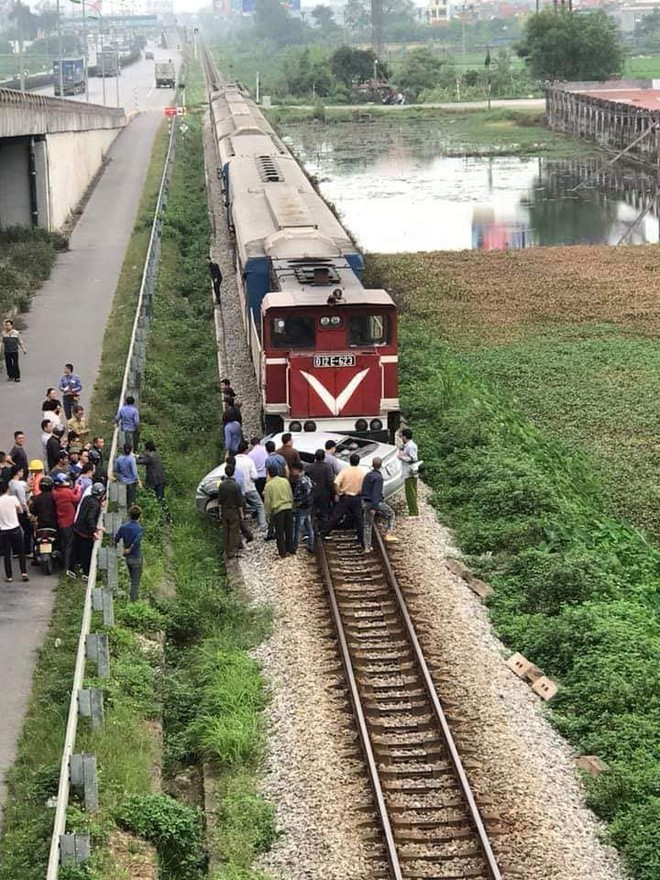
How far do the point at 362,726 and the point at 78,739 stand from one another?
103 inches

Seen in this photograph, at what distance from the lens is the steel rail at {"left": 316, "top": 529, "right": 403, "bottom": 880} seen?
37.4ft

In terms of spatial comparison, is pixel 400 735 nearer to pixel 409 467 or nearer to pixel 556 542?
pixel 556 542

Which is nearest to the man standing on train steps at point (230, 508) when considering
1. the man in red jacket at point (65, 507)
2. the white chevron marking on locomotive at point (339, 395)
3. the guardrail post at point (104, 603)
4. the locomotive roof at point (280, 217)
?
the man in red jacket at point (65, 507)

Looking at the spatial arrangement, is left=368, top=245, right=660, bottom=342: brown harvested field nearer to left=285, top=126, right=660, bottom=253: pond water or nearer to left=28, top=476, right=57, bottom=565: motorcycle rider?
left=285, top=126, right=660, bottom=253: pond water

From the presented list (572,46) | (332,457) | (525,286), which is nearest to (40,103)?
(525,286)

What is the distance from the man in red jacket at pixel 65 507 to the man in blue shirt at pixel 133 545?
742mm

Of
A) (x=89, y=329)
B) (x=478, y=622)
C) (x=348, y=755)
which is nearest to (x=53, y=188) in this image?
(x=89, y=329)

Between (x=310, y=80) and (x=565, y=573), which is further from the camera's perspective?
(x=310, y=80)

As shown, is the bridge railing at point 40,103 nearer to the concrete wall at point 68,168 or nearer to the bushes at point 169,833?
the concrete wall at point 68,168

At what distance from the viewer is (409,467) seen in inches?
782

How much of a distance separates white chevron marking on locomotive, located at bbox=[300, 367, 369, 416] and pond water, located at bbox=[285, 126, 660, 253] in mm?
31104

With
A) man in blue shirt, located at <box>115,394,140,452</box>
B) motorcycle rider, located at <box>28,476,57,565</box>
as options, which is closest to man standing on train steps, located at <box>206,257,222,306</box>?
man in blue shirt, located at <box>115,394,140,452</box>

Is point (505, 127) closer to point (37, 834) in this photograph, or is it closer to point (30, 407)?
point (30, 407)

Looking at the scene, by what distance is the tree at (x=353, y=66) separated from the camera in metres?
130
